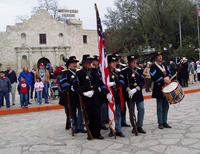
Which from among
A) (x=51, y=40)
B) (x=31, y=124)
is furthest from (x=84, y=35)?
(x=31, y=124)

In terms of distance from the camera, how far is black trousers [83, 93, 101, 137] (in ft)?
18.7

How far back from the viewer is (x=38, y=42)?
112 feet

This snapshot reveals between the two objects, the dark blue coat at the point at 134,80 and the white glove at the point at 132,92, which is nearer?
the white glove at the point at 132,92

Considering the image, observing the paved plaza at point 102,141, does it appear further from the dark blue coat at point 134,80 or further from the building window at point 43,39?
the building window at point 43,39

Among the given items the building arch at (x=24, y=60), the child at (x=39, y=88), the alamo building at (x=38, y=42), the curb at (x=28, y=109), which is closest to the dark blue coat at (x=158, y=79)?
the curb at (x=28, y=109)

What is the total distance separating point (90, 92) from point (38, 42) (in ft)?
100

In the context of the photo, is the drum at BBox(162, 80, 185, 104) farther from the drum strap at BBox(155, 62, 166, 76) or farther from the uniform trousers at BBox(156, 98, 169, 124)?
the drum strap at BBox(155, 62, 166, 76)

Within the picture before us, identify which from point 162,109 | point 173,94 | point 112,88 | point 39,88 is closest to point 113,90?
point 112,88

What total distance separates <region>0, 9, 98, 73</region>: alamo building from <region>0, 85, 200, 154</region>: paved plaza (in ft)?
89.8

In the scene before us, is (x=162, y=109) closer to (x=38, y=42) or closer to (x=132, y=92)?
(x=132, y=92)

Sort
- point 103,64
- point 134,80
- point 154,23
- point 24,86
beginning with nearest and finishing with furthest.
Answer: point 103,64 < point 134,80 < point 24,86 < point 154,23

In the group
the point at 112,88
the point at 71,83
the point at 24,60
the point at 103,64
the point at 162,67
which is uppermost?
the point at 24,60

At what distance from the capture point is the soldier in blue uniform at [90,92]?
5.70 meters

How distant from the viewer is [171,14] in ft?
97.2
